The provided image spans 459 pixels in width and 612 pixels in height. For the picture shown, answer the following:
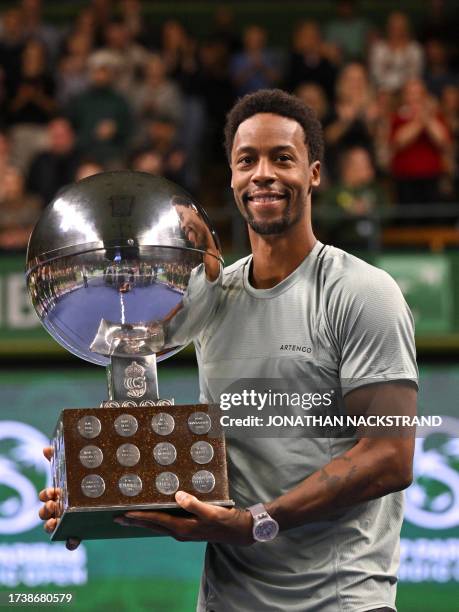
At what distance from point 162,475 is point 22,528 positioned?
11.3 ft

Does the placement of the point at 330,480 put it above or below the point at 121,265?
below

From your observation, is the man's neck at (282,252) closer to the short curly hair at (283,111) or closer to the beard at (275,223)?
the beard at (275,223)

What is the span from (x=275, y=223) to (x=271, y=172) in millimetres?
144

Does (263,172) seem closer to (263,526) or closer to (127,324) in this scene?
(127,324)

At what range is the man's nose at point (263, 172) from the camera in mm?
3314

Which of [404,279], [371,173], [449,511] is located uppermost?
[371,173]

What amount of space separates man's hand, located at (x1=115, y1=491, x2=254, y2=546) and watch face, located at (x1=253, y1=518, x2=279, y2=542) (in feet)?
0.06

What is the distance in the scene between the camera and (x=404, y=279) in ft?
25.6

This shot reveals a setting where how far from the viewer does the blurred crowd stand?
29.6 feet

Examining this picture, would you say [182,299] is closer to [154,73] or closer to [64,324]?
[64,324]

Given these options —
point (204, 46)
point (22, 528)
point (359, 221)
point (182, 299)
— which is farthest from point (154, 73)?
point (182, 299)

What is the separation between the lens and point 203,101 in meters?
10.5

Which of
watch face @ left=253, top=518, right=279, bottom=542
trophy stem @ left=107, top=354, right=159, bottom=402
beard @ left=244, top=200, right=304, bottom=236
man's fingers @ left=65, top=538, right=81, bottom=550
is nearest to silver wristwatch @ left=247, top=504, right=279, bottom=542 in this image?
watch face @ left=253, top=518, right=279, bottom=542

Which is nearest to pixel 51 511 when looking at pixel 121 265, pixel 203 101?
pixel 121 265
